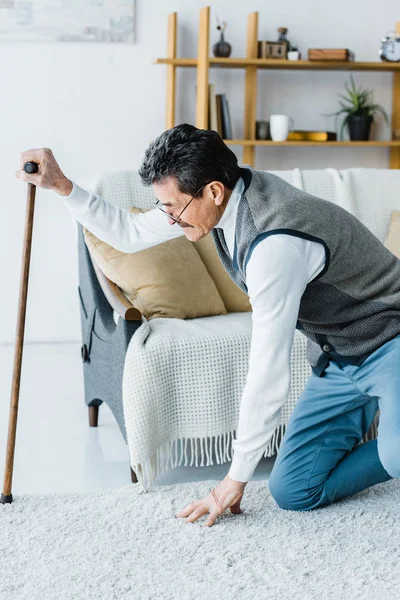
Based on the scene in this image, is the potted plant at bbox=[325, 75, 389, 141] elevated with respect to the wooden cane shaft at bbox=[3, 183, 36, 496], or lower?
elevated

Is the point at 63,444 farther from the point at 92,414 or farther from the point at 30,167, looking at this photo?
the point at 30,167

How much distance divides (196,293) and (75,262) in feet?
5.51

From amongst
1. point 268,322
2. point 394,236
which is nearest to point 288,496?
point 268,322

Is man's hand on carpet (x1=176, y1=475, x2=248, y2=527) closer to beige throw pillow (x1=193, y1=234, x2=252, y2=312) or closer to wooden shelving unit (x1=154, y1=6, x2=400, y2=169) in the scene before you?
beige throw pillow (x1=193, y1=234, x2=252, y2=312)

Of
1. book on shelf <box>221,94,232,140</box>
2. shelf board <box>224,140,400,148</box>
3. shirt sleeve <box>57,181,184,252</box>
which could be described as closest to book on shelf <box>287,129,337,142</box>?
shelf board <box>224,140,400,148</box>

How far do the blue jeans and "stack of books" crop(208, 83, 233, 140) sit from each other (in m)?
2.24

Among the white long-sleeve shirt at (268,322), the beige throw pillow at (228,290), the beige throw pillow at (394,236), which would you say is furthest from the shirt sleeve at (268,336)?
the beige throw pillow at (394,236)

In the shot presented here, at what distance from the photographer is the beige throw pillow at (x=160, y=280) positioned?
8.31 ft

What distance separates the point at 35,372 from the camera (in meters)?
3.59

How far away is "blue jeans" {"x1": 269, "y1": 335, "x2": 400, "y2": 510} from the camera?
79.0 inches

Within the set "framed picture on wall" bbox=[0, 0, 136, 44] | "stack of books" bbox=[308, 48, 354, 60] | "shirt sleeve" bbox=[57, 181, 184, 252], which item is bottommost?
"shirt sleeve" bbox=[57, 181, 184, 252]

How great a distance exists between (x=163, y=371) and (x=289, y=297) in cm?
67

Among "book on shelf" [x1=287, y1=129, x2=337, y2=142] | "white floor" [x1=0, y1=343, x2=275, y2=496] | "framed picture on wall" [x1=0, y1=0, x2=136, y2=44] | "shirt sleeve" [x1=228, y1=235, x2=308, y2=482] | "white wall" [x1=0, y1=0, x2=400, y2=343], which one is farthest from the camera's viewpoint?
"book on shelf" [x1=287, y1=129, x2=337, y2=142]

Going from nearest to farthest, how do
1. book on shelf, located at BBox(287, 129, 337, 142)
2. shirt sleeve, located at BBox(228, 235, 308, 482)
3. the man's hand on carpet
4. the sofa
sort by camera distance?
1. shirt sleeve, located at BBox(228, 235, 308, 482)
2. the man's hand on carpet
3. the sofa
4. book on shelf, located at BBox(287, 129, 337, 142)
